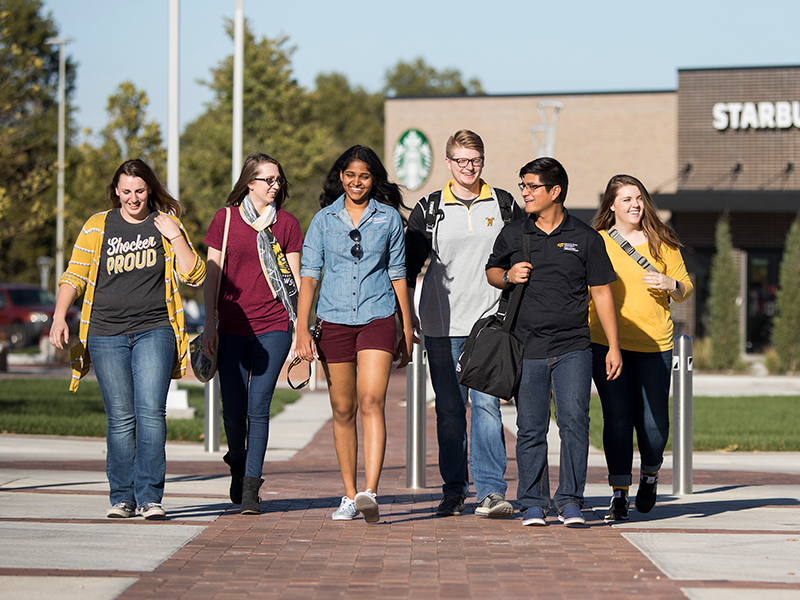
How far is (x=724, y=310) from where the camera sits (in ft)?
85.1

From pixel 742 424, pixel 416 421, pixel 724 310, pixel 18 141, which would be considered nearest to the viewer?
pixel 416 421

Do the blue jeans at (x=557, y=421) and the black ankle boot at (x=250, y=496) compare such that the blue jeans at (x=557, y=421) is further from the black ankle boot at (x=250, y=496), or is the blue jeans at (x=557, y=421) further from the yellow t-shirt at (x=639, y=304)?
the black ankle boot at (x=250, y=496)

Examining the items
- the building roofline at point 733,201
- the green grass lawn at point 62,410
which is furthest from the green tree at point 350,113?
the green grass lawn at point 62,410

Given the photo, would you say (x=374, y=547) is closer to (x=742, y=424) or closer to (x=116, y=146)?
(x=742, y=424)

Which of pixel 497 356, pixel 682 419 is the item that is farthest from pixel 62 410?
pixel 497 356

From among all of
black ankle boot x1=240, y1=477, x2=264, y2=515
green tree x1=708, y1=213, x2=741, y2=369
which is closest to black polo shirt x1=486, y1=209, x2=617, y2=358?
black ankle boot x1=240, y1=477, x2=264, y2=515

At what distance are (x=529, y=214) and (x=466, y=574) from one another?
2.30 meters

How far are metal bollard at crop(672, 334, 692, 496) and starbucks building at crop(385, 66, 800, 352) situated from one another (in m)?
21.5

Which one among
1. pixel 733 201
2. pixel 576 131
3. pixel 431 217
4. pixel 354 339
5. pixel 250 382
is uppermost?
pixel 576 131

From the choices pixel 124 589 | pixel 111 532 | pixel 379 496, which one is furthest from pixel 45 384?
pixel 124 589

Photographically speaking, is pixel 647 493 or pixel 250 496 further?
pixel 647 493

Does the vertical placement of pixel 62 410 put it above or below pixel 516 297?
below

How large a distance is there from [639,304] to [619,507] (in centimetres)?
122

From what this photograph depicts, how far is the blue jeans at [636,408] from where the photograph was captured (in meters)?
6.51
